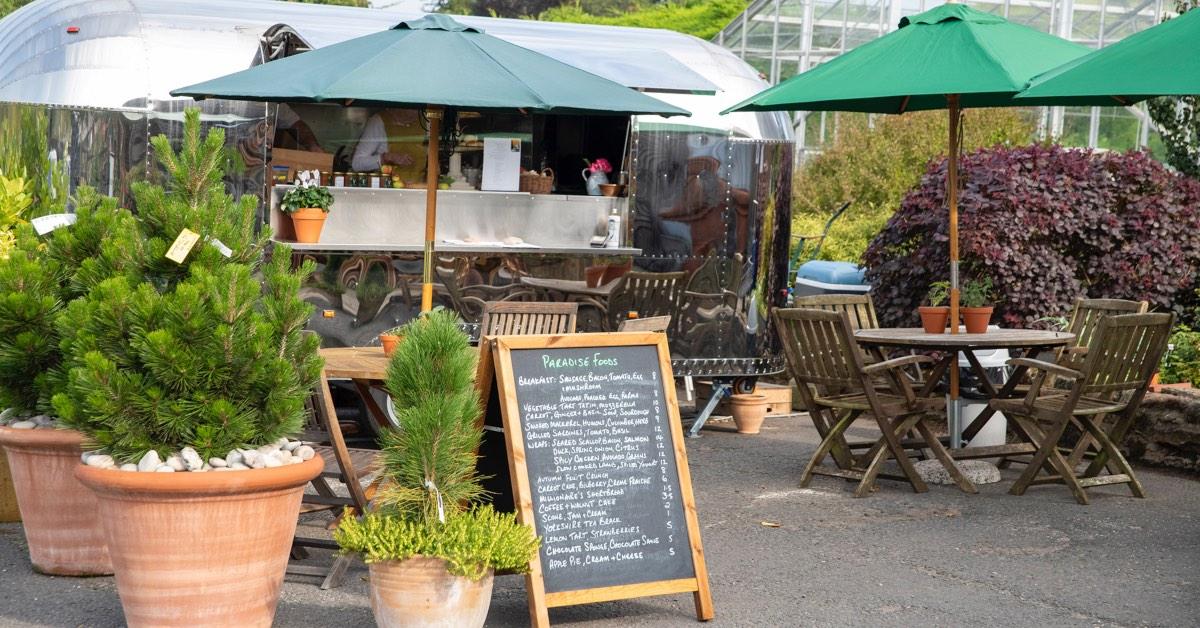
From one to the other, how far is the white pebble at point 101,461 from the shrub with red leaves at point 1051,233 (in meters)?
6.59

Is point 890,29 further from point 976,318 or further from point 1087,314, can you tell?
point 976,318

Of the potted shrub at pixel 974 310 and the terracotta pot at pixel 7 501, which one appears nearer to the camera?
the terracotta pot at pixel 7 501

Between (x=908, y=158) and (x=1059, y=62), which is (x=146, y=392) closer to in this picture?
(x=1059, y=62)

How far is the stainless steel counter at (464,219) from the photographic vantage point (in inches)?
344

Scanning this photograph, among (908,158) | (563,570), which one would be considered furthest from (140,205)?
(908,158)

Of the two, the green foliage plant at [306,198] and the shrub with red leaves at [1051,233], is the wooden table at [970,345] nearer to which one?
the shrub with red leaves at [1051,233]

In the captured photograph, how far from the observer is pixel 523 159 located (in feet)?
32.7

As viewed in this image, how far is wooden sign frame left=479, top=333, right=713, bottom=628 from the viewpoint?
4758mm

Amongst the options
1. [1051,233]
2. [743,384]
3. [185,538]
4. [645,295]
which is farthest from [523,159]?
[185,538]

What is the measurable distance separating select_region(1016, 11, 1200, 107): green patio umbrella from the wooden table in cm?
149

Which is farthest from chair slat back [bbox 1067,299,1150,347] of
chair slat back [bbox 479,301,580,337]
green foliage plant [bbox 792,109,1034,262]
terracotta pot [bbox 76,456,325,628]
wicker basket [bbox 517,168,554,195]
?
green foliage plant [bbox 792,109,1034,262]

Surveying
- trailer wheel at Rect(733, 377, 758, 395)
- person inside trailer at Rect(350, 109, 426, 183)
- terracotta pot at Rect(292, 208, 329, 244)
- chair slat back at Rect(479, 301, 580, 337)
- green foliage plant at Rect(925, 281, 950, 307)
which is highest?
person inside trailer at Rect(350, 109, 426, 183)

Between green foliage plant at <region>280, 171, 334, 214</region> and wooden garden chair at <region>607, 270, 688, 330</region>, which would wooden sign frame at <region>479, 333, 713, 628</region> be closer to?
green foliage plant at <region>280, 171, 334, 214</region>

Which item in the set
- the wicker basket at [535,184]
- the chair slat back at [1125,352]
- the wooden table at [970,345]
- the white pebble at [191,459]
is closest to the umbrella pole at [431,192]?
the white pebble at [191,459]
